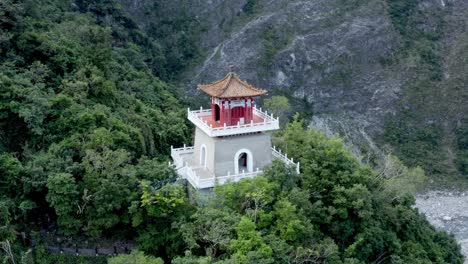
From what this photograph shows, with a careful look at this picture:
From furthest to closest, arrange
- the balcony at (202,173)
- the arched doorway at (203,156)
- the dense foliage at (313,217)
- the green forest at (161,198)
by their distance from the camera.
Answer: the arched doorway at (203,156) < the balcony at (202,173) < the green forest at (161,198) < the dense foliage at (313,217)

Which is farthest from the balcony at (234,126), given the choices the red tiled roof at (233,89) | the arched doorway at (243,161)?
the red tiled roof at (233,89)

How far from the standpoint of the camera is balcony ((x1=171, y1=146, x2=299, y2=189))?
29.1 metres

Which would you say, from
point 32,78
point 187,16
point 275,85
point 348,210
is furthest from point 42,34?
point 187,16

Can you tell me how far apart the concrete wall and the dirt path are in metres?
27.7

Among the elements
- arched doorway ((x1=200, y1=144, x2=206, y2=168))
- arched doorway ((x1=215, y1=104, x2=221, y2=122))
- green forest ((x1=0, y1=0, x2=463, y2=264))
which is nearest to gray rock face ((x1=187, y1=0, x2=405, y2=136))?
green forest ((x1=0, y1=0, x2=463, y2=264))

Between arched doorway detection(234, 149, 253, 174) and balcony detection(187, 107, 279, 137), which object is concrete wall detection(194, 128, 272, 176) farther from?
balcony detection(187, 107, 279, 137)

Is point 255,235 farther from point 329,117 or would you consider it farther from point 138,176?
point 329,117

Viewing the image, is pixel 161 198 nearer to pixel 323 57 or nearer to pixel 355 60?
pixel 323 57

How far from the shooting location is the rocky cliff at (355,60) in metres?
75.6

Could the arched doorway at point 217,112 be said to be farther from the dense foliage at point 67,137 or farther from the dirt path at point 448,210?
the dirt path at point 448,210

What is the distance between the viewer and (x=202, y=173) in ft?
99.9

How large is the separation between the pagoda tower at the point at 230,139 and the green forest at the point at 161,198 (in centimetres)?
121

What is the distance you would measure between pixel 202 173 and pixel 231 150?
1.97 meters

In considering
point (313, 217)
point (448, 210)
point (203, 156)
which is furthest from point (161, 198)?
point (448, 210)
